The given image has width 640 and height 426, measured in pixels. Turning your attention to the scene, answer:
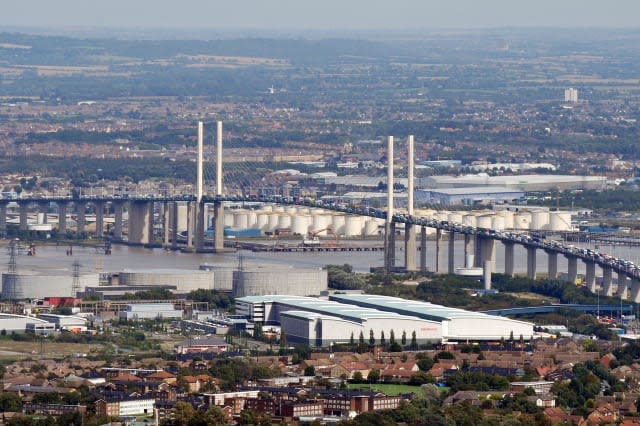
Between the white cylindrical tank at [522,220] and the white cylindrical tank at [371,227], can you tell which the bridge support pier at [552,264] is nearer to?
the white cylindrical tank at [522,220]

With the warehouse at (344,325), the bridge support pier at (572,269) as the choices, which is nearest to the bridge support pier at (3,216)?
the bridge support pier at (572,269)

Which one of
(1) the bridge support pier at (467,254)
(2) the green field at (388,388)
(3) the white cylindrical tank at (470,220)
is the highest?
(2) the green field at (388,388)

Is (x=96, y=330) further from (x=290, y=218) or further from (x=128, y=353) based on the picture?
(x=290, y=218)

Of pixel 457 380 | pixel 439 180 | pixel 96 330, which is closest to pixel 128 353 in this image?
pixel 96 330

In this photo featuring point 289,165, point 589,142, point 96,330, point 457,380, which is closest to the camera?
point 457,380

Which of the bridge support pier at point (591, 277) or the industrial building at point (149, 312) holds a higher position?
the bridge support pier at point (591, 277)

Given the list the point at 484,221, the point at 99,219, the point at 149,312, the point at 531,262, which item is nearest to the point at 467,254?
the point at 531,262
